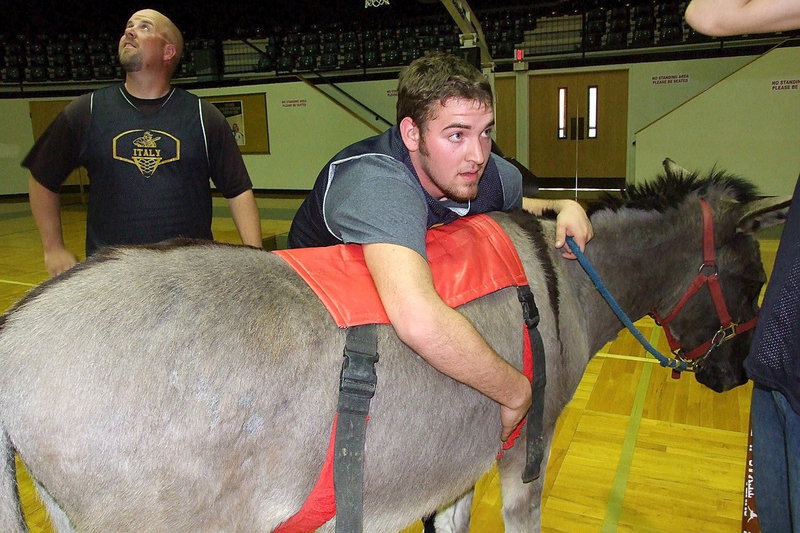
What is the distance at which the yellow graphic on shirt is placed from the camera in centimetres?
250

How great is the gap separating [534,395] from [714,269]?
2.97ft

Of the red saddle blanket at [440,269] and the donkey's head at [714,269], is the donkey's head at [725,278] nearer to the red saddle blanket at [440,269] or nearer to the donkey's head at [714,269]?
the donkey's head at [714,269]

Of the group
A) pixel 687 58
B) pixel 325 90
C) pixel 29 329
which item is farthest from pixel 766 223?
pixel 325 90

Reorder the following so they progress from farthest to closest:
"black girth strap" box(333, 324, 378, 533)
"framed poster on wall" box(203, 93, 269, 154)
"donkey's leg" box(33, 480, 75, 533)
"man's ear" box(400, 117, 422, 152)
A: "framed poster on wall" box(203, 93, 269, 154)
"man's ear" box(400, 117, 422, 152)
"black girth strap" box(333, 324, 378, 533)
"donkey's leg" box(33, 480, 75, 533)

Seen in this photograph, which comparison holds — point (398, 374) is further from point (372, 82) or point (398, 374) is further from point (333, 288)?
point (372, 82)

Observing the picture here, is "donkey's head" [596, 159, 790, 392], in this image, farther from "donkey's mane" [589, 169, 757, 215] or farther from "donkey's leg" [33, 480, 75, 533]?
"donkey's leg" [33, 480, 75, 533]

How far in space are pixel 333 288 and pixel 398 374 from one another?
0.29 m

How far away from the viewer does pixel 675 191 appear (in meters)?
2.22

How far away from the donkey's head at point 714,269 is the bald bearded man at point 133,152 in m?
1.95

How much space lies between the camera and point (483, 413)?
1.73 metres

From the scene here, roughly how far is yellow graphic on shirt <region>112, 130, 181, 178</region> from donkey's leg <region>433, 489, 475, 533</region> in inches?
76.8

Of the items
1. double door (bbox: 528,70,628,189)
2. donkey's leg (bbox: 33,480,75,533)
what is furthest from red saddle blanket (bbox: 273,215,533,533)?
double door (bbox: 528,70,628,189)

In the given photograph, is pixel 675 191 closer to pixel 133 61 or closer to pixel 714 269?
pixel 714 269

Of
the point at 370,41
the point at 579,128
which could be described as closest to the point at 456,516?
the point at 579,128
